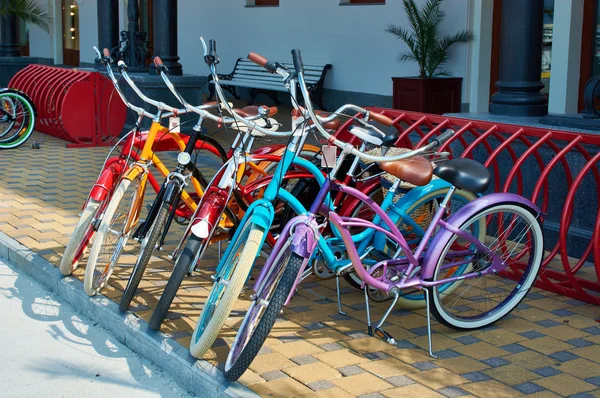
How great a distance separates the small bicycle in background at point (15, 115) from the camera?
10891mm

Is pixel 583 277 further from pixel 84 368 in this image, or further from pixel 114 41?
pixel 114 41

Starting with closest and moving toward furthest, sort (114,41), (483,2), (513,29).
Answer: (513,29), (483,2), (114,41)

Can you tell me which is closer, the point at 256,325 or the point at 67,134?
the point at 256,325

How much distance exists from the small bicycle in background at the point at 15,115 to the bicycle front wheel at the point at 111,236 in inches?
247

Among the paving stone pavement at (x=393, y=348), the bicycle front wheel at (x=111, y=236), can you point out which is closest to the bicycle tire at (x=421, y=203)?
the paving stone pavement at (x=393, y=348)

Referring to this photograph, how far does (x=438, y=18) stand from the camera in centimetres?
1247

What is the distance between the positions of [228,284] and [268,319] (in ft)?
1.05

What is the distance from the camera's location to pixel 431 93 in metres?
12.3

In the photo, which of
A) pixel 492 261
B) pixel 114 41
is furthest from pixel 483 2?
pixel 492 261

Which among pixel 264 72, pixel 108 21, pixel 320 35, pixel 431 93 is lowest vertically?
pixel 431 93

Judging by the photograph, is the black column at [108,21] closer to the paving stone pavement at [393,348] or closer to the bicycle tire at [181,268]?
the paving stone pavement at [393,348]

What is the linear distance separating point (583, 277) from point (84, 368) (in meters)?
3.09

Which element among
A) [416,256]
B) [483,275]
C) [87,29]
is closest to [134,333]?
[416,256]

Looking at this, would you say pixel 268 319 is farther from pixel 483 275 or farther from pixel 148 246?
pixel 483 275
